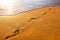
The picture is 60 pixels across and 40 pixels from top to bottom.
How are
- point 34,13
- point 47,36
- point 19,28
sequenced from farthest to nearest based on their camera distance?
point 34,13
point 19,28
point 47,36

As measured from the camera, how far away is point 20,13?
2.95 feet

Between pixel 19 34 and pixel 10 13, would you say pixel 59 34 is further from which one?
pixel 10 13

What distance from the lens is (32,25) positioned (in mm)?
724

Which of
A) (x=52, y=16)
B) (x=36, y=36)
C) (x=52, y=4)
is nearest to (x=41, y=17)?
(x=52, y=16)

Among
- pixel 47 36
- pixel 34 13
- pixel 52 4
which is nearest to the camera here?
pixel 47 36

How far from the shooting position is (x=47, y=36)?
622 mm

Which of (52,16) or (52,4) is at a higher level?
(52,4)

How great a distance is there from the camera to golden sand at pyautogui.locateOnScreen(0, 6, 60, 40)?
64cm

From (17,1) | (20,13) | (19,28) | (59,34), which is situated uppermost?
(17,1)

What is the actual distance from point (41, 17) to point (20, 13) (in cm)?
16

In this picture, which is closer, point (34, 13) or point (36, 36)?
point (36, 36)

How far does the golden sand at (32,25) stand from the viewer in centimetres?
64

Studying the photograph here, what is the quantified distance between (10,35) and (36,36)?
136 millimetres

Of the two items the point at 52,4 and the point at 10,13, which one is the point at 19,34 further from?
the point at 52,4
